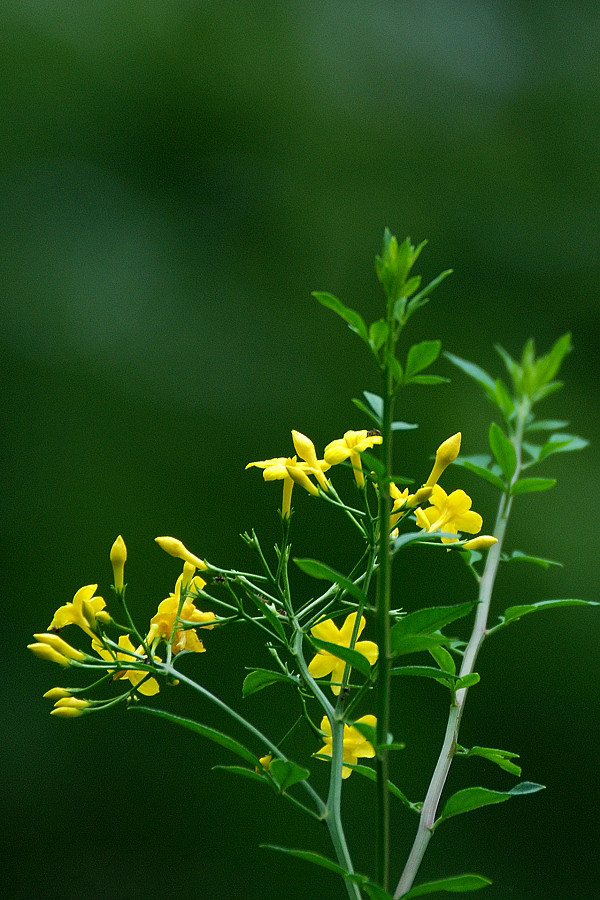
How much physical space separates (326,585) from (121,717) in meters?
0.43

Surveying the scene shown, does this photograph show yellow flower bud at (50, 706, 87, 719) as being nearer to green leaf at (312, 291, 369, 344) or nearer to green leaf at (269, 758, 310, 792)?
green leaf at (269, 758, 310, 792)

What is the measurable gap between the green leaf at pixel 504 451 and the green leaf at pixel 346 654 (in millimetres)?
113

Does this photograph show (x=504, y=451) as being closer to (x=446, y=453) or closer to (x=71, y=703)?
(x=446, y=453)

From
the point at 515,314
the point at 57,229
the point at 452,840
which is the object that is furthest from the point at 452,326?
the point at 452,840

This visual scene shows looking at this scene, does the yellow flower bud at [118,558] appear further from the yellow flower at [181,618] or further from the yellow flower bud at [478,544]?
the yellow flower bud at [478,544]

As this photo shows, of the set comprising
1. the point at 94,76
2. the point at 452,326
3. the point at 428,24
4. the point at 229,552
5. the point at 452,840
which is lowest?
the point at 452,840

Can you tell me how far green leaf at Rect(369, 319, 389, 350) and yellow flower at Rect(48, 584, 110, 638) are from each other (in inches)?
6.4

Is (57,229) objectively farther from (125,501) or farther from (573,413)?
(573,413)

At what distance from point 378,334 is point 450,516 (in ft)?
0.43

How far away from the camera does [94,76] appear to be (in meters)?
1.63

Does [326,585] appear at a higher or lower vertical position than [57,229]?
lower

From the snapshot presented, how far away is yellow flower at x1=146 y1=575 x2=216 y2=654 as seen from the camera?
34 centimetres

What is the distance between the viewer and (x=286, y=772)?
0.87ft

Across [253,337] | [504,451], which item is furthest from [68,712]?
[253,337]
